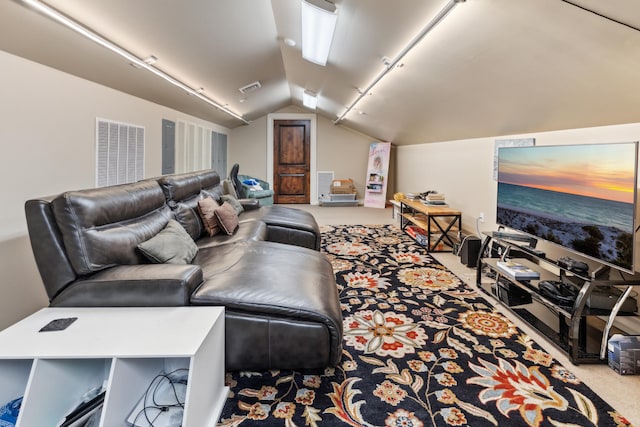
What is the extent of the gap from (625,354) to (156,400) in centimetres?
233

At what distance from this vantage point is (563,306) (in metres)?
2.10

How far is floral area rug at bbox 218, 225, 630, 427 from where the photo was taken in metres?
1.55

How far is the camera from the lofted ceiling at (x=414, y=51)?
1.89 m

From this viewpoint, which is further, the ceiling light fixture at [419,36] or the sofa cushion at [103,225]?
the ceiling light fixture at [419,36]

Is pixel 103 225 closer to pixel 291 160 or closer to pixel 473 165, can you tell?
pixel 473 165

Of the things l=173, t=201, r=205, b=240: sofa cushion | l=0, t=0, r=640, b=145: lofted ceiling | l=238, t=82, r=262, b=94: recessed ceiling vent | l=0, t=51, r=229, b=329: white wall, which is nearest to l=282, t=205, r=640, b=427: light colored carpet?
l=0, t=0, r=640, b=145: lofted ceiling

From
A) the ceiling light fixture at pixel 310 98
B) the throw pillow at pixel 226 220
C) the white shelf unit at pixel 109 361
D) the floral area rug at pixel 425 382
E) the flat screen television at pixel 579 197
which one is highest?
the ceiling light fixture at pixel 310 98

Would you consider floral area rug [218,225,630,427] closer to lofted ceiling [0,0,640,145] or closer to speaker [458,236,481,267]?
speaker [458,236,481,267]

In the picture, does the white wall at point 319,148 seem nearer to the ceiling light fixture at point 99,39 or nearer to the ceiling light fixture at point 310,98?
the ceiling light fixture at point 310,98

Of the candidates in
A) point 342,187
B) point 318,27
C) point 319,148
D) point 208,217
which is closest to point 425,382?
point 208,217

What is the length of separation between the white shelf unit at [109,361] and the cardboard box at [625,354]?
2069mm

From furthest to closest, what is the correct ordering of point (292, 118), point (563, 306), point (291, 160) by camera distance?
point (291, 160) → point (292, 118) → point (563, 306)

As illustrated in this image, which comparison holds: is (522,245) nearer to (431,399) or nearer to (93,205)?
(431,399)

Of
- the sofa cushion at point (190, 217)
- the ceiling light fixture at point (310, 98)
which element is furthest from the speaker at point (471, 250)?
the ceiling light fixture at point (310, 98)
